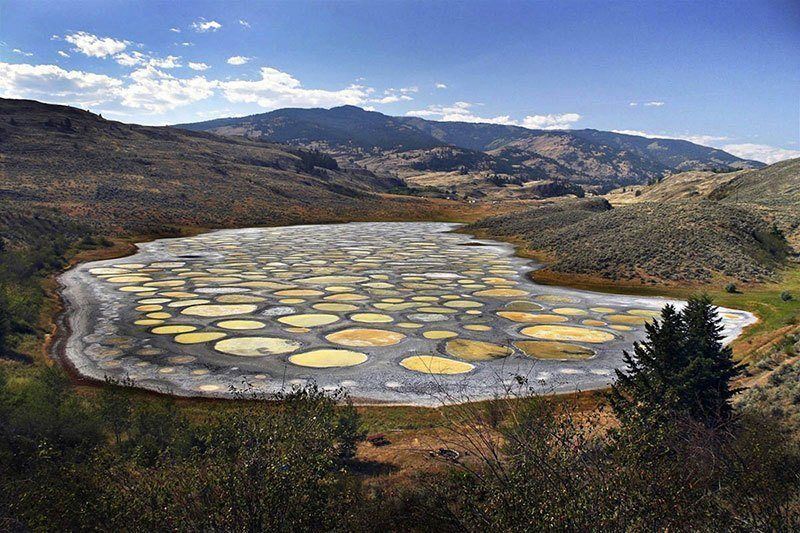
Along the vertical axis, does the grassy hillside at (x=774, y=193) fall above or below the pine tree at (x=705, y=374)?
above

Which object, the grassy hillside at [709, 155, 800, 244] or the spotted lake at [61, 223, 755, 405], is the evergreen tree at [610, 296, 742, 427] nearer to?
the spotted lake at [61, 223, 755, 405]

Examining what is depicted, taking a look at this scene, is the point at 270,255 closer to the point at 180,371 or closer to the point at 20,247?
the point at 20,247

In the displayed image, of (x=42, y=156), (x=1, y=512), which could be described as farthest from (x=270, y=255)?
(x=42, y=156)

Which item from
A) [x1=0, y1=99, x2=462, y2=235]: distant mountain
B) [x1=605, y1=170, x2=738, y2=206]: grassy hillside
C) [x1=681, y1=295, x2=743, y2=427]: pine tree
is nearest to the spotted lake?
[x1=681, y1=295, x2=743, y2=427]: pine tree

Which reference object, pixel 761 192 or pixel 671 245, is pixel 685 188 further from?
pixel 671 245

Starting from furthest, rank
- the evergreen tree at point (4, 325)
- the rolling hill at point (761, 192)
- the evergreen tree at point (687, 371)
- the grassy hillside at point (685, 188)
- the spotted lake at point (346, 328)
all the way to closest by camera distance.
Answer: the grassy hillside at point (685, 188)
the rolling hill at point (761, 192)
the evergreen tree at point (4, 325)
the spotted lake at point (346, 328)
the evergreen tree at point (687, 371)

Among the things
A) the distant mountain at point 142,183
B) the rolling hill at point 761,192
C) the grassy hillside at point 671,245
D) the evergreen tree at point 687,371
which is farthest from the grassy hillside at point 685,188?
the evergreen tree at point 687,371

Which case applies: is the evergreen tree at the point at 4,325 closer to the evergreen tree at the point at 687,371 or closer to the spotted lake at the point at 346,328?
the spotted lake at the point at 346,328
